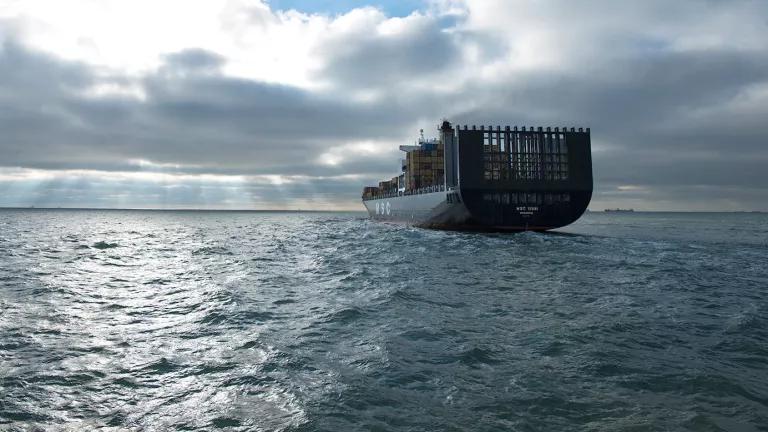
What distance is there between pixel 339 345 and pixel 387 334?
148 centimetres

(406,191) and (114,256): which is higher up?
(406,191)

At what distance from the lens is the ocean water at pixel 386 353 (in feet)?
24.1

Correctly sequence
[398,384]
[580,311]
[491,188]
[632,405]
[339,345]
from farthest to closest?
[491,188]
[580,311]
[339,345]
[398,384]
[632,405]

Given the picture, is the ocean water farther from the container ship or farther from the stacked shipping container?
the stacked shipping container

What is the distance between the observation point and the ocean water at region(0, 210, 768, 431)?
734cm

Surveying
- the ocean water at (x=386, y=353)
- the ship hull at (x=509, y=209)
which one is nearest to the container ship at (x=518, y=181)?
the ship hull at (x=509, y=209)

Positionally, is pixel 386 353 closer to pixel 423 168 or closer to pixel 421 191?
pixel 421 191

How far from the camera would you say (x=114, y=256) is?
3403cm

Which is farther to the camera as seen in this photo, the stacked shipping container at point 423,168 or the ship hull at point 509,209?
the stacked shipping container at point 423,168

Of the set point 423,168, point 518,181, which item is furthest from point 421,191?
point 518,181

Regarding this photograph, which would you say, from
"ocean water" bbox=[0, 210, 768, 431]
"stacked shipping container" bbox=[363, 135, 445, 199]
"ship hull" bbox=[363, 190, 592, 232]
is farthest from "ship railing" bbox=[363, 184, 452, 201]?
"ocean water" bbox=[0, 210, 768, 431]

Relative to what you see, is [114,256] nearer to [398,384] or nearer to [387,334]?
[387,334]

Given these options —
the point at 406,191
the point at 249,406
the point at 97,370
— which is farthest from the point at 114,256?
the point at 406,191

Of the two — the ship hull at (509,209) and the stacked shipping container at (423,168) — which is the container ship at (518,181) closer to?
the ship hull at (509,209)
